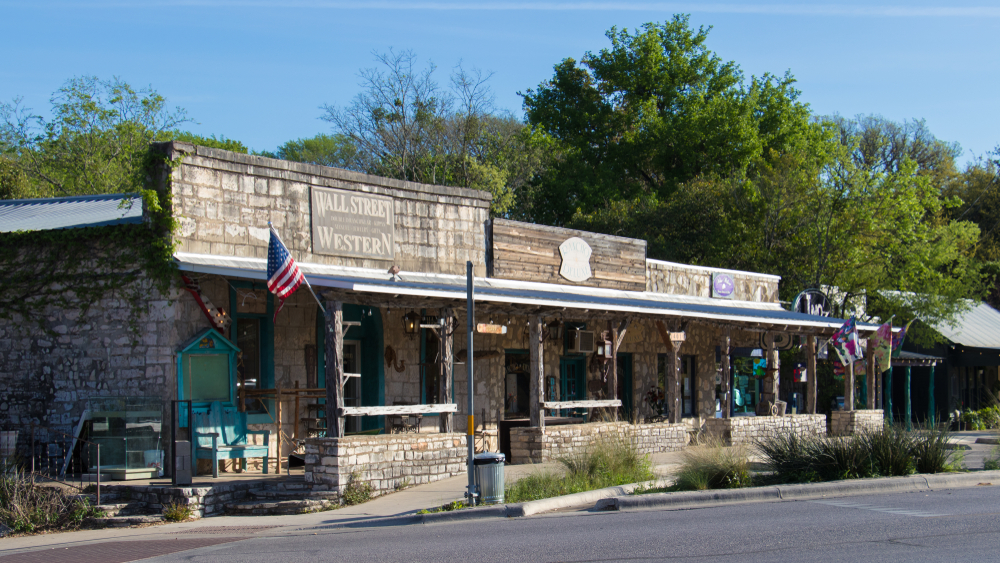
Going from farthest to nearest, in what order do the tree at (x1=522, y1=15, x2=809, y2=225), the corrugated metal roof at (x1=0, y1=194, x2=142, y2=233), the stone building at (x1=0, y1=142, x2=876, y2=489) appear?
1. the tree at (x1=522, y1=15, x2=809, y2=225)
2. the corrugated metal roof at (x1=0, y1=194, x2=142, y2=233)
3. the stone building at (x1=0, y1=142, x2=876, y2=489)

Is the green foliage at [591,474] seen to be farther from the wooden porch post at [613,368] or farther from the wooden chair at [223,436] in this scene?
A: the wooden chair at [223,436]

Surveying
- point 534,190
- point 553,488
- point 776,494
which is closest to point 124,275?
point 553,488

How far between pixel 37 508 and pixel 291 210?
20.6 ft

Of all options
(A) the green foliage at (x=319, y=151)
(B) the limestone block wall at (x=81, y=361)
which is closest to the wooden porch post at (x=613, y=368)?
(B) the limestone block wall at (x=81, y=361)

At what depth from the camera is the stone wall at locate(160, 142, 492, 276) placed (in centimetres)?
1482

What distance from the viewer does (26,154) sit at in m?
35.2

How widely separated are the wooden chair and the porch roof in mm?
2429

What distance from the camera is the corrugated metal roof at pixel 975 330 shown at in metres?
32.0

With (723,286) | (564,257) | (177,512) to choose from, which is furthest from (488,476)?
(723,286)

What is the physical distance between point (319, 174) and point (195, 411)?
478cm

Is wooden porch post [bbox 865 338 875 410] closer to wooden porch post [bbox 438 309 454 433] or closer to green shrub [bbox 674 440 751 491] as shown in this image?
green shrub [bbox 674 440 751 491]

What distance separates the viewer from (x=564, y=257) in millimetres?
20969

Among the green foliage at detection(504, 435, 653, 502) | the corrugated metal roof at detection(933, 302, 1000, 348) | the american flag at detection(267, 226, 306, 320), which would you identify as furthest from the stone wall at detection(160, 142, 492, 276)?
the corrugated metal roof at detection(933, 302, 1000, 348)

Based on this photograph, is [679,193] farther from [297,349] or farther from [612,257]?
[297,349]
